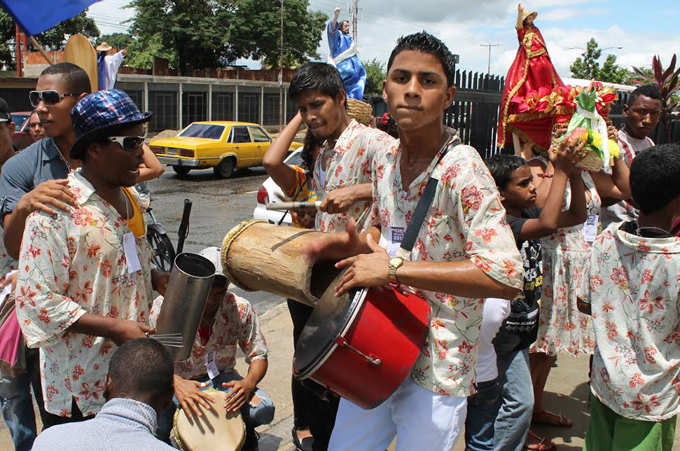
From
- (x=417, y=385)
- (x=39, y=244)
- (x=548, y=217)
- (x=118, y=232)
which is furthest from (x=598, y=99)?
(x=39, y=244)

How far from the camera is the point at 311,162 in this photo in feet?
12.9

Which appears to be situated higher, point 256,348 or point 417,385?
point 417,385

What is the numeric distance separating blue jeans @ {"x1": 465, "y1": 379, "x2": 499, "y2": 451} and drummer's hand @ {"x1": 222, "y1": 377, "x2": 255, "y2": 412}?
1257 mm

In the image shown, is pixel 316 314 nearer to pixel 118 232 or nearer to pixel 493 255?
pixel 493 255

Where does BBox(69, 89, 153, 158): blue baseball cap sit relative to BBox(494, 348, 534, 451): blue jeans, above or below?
above

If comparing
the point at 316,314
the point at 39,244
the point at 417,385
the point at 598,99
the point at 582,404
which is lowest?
the point at 582,404

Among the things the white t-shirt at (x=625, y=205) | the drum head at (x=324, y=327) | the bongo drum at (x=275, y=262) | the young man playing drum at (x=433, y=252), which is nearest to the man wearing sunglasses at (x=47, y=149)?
the bongo drum at (x=275, y=262)

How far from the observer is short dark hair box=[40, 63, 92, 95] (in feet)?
11.3

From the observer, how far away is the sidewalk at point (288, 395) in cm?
402

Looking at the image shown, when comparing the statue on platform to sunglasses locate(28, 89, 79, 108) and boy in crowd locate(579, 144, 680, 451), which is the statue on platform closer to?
sunglasses locate(28, 89, 79, 108)

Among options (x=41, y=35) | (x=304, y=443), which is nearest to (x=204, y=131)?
(x=304, y=443)

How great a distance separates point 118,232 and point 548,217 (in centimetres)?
216

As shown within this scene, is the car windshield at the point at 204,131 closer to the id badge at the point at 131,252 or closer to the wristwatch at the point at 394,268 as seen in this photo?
the id badge at the point at 131,252

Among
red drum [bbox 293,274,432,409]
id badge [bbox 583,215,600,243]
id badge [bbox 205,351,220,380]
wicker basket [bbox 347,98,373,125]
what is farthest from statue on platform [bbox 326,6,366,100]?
red drum [bbox 293,274,432,409]
